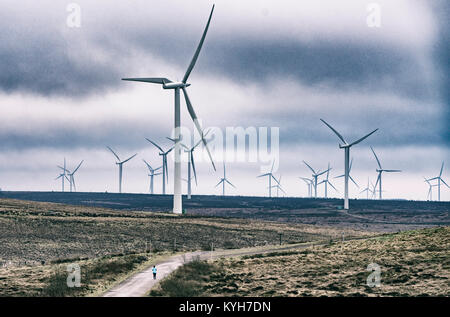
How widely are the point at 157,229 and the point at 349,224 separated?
81.6m

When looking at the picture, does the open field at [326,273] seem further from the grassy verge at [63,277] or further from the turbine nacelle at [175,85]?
the turbine nacelle at [175,85]

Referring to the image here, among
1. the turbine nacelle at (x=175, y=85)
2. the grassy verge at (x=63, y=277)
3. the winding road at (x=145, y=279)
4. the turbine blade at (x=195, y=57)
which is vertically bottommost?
the grassy verge at (x=63, y=277)

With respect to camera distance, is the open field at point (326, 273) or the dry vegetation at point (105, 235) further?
the dry vegetation at point (105, 235)

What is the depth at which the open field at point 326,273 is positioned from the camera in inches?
2013

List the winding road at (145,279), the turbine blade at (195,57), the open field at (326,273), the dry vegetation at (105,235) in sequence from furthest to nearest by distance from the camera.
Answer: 1. the turbine blade at (195,57)
2. the dry vegetation at (105,235)
3. the open field at (326,273)
4. the winding road at (145,279)

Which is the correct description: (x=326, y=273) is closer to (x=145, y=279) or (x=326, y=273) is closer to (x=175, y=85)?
(x=145, y=279)

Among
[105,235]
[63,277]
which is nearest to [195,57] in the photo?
[105,235]

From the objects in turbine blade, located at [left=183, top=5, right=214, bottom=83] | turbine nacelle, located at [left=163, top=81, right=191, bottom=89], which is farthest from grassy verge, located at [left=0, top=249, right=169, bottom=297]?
turbine nacelle, located at [left=163, top=81, right=191, bottom=89]

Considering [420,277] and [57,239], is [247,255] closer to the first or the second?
[420,277]

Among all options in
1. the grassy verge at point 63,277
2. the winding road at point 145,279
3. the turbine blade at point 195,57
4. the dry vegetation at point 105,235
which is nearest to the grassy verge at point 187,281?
the winding road at point 145,279

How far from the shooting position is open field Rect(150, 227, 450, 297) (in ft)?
168

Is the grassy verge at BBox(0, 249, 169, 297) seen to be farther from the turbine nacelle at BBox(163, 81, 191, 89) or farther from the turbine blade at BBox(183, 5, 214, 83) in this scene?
the turbine nacelle at BBox(163, 81, 191, 89)

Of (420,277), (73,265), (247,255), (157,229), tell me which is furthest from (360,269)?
(157,229)

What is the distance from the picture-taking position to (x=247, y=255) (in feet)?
246
